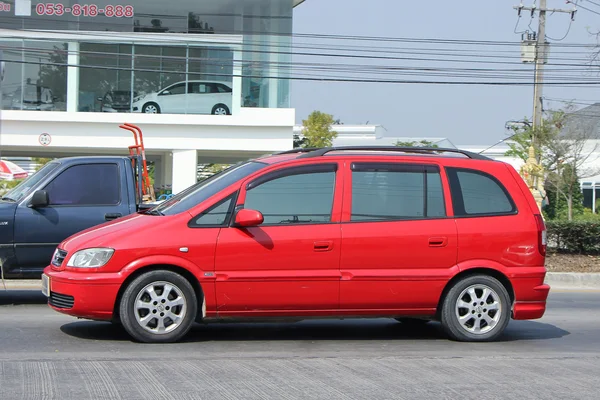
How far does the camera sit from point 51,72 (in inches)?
1207

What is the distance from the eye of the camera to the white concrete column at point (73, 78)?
100 feet

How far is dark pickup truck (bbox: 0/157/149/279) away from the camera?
9.89 m

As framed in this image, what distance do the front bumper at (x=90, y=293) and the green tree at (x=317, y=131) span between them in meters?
39.7

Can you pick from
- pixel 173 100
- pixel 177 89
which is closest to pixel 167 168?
pixel 173 100

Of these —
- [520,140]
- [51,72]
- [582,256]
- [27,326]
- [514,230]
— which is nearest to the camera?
[514,230]

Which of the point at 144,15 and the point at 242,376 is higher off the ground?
the point at 144,15

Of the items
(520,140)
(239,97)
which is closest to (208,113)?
(239,97)

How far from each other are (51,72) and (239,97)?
6.99 metres

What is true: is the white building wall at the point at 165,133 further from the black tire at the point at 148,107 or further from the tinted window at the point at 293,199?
the tinted window at the point at 293,199

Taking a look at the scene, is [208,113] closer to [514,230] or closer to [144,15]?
[144,15]

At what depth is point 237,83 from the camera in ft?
104

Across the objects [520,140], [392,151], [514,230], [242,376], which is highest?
[520,140]

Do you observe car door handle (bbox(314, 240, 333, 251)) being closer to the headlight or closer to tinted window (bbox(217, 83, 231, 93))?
the headlight

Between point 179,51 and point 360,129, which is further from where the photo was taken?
point 360,129
